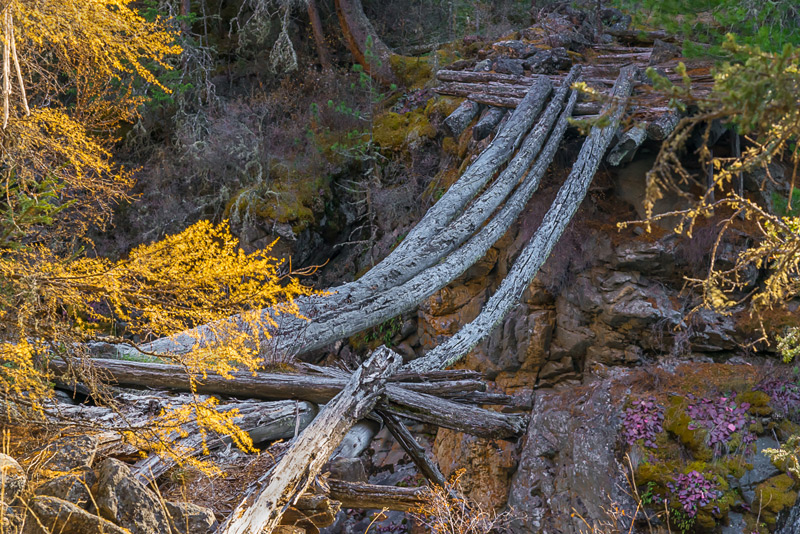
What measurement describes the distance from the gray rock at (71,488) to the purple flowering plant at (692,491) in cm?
543

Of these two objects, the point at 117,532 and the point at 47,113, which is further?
the point at 47,113

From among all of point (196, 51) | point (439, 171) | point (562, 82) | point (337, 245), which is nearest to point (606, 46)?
point (562, 82)

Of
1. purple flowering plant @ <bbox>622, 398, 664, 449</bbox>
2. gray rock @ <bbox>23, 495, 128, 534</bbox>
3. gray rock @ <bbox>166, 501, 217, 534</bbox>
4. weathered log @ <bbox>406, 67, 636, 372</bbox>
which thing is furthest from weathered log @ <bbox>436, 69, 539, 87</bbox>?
gray rock @ <bbox>23, 495, 128, 534</bbox>

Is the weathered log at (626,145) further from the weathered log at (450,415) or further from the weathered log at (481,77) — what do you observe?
the weathered log at (450,415)

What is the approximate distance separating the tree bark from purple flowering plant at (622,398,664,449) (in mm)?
8128

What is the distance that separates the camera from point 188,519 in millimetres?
3578

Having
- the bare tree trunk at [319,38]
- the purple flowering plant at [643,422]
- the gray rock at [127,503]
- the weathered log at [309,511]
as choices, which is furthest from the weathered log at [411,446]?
the bare tree trunk at [319,38]

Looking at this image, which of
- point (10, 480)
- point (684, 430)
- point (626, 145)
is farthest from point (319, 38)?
point (10, 480)

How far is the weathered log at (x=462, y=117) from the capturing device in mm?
8367

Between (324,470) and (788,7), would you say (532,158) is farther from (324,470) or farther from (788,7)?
(324,470)

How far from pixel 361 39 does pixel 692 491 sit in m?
10.2

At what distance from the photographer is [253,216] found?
35.1ft

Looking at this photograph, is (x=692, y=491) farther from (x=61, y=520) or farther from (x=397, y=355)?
(x=61, y=520)

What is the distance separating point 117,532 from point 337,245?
7.77m
